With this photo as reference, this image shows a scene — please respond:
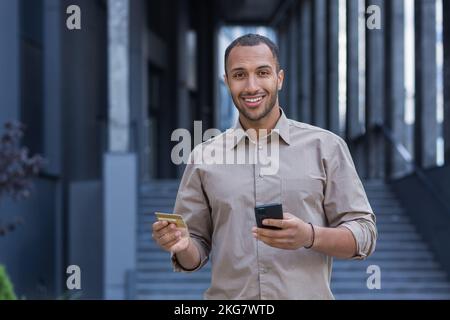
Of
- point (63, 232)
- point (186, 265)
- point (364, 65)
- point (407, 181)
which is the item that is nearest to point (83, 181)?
point (63, 232)

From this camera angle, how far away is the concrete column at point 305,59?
27.8 m

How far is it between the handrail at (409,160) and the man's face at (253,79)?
378 inches

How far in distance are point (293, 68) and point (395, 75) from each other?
16.4 m

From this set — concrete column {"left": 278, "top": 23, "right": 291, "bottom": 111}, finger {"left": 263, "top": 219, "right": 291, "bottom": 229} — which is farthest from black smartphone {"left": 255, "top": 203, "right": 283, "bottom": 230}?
concrete column {"left": 278, "top": 23, "right": 291, "bottom": 111}

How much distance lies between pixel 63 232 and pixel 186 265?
12.9 m

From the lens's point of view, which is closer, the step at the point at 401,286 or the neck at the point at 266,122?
the neck at the point at 266,122

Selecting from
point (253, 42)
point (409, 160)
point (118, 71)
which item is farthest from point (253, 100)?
point (409, 160)

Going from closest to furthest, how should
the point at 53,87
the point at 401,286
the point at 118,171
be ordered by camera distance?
the point at 401,286 < the point at 118,171 < the point at 53,87

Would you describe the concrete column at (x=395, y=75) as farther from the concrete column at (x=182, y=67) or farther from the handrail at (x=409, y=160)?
the concrete column at (x=182, y=67)

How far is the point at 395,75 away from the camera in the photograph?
1574cm

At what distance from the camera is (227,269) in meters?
2.35

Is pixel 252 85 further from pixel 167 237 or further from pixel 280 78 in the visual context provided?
pixel 167 237

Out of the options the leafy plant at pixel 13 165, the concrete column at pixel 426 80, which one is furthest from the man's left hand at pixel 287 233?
the concrete column at pixel 426 80
